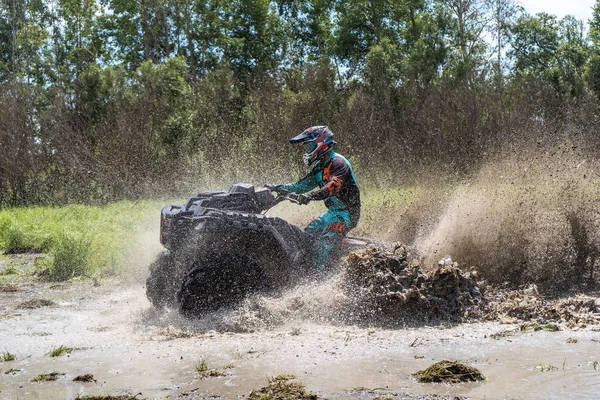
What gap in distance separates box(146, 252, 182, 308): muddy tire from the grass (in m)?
3.88

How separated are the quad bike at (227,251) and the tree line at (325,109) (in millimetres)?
A: 10733

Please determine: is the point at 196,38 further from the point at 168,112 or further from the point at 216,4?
the point at 168,112

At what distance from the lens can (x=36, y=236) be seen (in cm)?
1711

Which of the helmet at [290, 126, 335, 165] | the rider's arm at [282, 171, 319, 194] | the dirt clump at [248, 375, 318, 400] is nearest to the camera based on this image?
the dirt clump at [248, 375, 318, 400]

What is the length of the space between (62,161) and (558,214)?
2250cm

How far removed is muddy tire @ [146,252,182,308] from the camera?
8984mm

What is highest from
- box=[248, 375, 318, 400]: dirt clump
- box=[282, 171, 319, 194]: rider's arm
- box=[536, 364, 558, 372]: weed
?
box=[282, 171, 319, 194]: rider's arm

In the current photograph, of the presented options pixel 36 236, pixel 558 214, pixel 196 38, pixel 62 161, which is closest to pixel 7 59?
pixel 196 38

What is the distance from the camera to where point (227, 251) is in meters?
8.34

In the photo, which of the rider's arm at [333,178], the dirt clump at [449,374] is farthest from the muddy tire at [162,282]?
the dirt clump at [449,374]

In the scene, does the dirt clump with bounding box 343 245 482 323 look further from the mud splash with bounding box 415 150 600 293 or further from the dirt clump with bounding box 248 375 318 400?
the dirt clump with bounding box 248 375 318 400

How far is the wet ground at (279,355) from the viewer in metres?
5.94

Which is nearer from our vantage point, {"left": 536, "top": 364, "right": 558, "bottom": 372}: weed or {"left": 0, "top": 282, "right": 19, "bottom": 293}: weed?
{"left": 536, "top": 364, "right": 558, "bottom": 372}: weed

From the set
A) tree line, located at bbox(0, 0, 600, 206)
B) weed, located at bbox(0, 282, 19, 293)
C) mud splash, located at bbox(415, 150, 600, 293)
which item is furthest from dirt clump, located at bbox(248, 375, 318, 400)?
tree line, located at bbox(0, 0, 600, 206)
